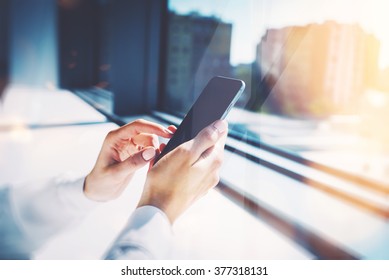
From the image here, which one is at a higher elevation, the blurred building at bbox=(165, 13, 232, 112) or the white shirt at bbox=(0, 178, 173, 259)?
the blurred building at bbox=(165, 13, 232, 112)

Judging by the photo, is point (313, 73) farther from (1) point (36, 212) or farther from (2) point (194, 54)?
(1) point (36, 212)

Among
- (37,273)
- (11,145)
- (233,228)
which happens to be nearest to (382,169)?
(233,228)

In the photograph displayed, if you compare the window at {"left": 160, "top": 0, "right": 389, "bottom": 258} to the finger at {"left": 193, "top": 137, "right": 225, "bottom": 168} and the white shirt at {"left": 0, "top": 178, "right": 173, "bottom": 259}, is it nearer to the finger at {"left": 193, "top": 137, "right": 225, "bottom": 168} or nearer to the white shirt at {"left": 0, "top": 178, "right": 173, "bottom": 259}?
the finger at {"left": 193, "top": 137, "right": 225, "bottom": 168}

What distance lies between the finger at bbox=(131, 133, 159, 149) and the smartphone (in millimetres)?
34

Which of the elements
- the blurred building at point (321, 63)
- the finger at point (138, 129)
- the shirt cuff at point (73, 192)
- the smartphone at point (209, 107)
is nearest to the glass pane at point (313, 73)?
the blurred building at point (321, 63)

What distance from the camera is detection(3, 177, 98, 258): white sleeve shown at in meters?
0.80

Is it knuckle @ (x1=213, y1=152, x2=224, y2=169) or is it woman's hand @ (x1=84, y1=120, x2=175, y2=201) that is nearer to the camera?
knuckle @ (x1=213, y1=152, x2=224, y2=169)

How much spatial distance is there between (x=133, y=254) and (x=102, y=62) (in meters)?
1.36

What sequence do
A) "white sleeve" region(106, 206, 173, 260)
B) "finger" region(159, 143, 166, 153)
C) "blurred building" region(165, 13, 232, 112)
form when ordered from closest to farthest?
1. "white sleeve" region(106, 206, 173, 260)
2. "finger" region(159, 143, 166, 153)
3. "blurred building" region(165, 13, 232, 112)

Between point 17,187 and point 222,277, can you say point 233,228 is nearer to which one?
point 222,277

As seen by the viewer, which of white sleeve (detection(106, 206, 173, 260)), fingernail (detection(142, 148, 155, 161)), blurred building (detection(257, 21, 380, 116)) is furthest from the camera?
blurred building (detection(257, 21, 380, 116))

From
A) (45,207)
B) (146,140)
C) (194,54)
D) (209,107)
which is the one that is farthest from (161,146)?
(194,54)

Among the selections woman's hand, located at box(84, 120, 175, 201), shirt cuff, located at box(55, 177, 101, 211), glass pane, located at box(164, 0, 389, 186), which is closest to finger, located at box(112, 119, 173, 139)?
woman's hand, located at box(84, 120, 175, 201)

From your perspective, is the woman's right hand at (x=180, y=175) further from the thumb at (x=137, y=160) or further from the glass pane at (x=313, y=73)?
the glass pane at (x=313, y=73)
